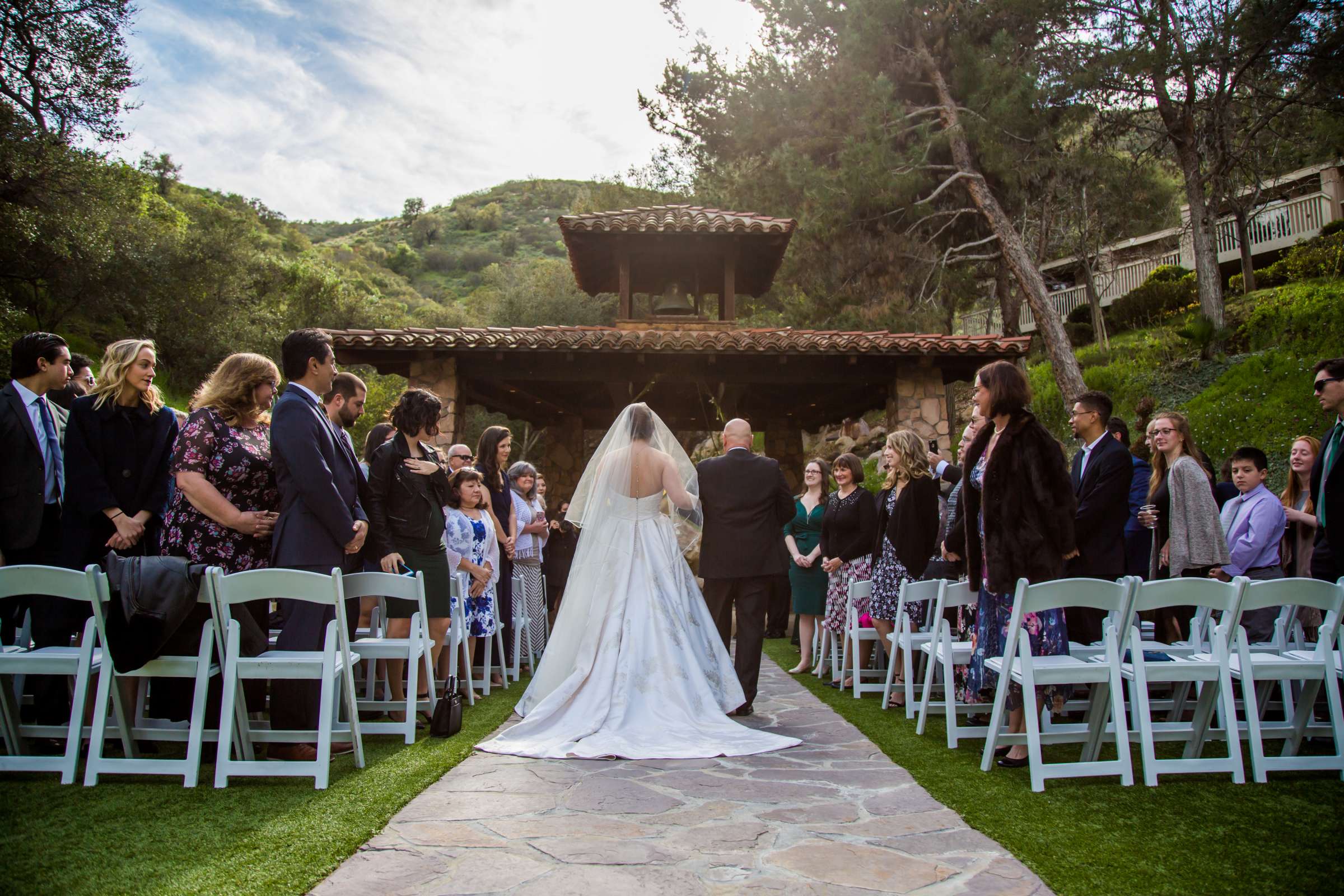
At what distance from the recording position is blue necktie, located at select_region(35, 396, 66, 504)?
457 cm

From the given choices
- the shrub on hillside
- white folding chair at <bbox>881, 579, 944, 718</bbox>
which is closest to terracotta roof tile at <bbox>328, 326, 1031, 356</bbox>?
white folding chair at <bbox>881, 579, 944, 718</bbox>

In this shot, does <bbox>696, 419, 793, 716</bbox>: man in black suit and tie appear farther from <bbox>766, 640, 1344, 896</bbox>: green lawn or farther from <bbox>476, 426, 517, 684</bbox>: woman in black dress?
<bbox>476, 426, 517, 684</bbox>: woman in black dress

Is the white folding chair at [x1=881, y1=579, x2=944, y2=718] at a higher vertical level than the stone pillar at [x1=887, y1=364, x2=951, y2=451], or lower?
lower

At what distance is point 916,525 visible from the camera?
610 centimetres

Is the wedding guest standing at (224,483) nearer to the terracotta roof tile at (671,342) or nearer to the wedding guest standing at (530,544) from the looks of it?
the wedding guest standing at (530,544)

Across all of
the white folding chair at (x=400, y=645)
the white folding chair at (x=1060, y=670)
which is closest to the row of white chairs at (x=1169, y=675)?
the white folding chair at (x=1060, y=670)

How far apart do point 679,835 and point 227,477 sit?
105 inches

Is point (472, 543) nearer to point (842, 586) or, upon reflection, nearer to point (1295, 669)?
point (842, 586)

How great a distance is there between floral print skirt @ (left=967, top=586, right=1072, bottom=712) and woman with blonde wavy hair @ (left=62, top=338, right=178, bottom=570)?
426 cm

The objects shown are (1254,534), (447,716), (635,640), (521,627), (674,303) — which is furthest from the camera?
(674,303)

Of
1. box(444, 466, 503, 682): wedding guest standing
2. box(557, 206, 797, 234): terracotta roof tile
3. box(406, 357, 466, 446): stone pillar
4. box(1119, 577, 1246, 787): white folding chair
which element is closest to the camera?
box(1119, 577, 1246, 787): white folding chair

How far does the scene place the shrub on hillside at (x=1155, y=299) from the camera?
74.5ft

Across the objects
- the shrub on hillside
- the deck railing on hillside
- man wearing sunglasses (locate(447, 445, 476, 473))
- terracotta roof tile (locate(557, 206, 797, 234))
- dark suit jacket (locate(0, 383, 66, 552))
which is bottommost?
dark suit jacket (locate(0, 383, 66, 552))

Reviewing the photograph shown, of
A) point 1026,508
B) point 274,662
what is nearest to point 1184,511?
point 1026,508
